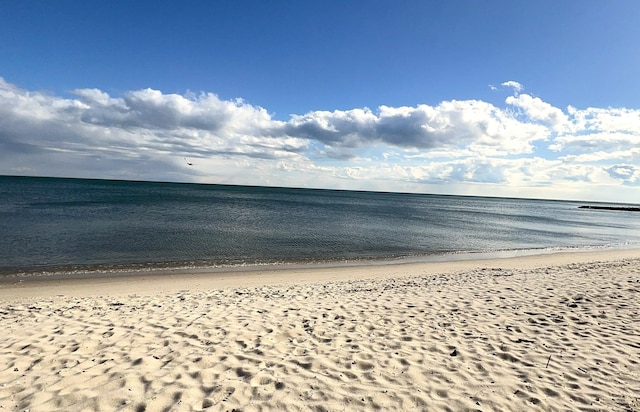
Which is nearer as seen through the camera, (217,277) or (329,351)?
(329,351)

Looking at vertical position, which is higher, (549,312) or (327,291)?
(549,312)

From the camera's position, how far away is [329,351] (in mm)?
6598

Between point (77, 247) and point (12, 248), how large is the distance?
322 cm

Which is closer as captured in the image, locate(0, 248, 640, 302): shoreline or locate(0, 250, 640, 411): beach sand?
locate(0, 250, 640, 411): beach sand

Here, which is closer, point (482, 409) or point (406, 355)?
point (482, 409)

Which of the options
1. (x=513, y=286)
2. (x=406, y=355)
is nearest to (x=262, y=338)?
(x=406, y=355)

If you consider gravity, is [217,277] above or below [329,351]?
below

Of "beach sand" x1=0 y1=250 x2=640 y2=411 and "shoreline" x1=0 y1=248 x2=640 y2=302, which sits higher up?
"beach sand" x1=0 y1=250 x2=640 y2=411

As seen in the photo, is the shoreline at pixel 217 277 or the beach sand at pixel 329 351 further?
the shoreline at pixel 217 277

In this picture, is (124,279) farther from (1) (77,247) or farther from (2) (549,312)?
(2) (549,312)

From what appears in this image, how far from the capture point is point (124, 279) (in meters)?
15.9

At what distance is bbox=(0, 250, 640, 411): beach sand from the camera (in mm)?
5062

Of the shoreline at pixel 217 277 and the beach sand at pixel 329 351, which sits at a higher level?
the beach sand at pixel 329 351

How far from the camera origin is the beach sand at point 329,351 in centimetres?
506
